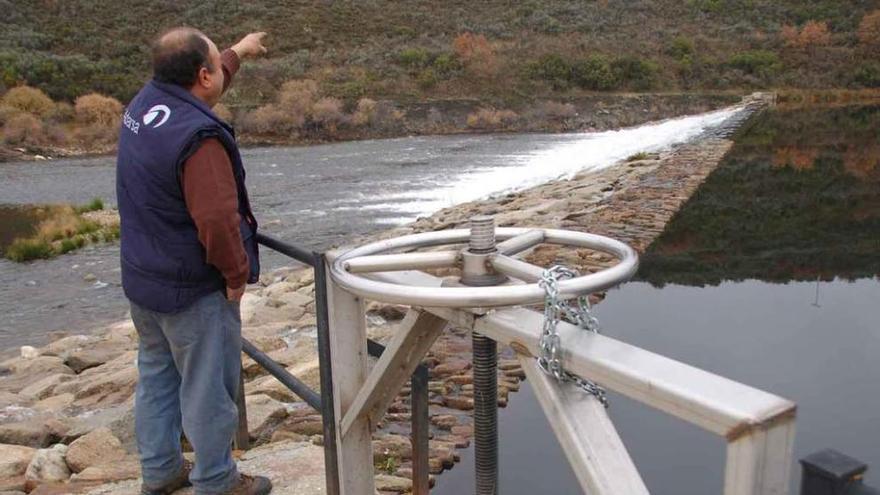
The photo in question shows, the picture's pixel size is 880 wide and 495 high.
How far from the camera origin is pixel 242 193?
9.37 ft

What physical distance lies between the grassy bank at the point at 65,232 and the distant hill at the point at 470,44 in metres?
20.3

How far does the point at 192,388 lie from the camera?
2840 mm

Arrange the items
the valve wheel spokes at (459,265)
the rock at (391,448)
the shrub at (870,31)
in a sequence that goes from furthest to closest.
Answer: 1. the shrub at (870,31)
2. the rock at (391,448)
3. the valve wheel spokes at (459,265)

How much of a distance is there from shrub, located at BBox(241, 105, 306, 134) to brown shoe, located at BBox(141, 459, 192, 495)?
2905cm

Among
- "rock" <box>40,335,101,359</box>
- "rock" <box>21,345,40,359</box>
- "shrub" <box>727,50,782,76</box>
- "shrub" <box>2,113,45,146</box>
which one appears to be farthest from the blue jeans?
"shrub" <box>727,50,782,76</box>

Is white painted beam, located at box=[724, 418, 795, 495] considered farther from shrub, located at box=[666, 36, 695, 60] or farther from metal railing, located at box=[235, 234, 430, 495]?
shrub, located at box=[666, 36, 695, 60]

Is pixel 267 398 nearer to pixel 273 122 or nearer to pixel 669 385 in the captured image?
pixel 669 385

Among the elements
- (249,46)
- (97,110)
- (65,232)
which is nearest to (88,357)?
(249,46)

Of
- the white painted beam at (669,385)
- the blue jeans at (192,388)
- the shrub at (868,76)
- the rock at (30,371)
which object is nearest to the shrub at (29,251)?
the rock at (30,371)

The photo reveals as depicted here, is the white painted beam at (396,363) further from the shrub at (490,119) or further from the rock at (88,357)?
the shrub at (490,119)

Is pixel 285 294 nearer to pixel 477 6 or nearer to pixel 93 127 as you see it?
pixel 93 127

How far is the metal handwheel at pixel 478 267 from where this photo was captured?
174cm

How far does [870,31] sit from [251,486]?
5108 cm

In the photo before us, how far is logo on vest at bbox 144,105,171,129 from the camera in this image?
2.60 meters
